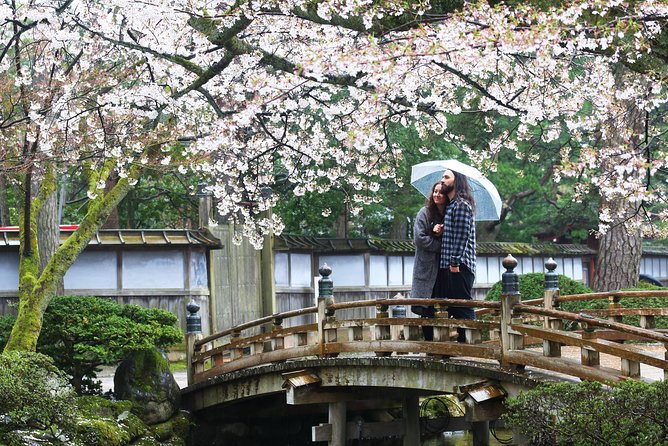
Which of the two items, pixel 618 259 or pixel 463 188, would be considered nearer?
pixel 463 188

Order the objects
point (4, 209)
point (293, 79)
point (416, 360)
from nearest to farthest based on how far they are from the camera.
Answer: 1. point (293, 79)
2. point (416, 360)
3. point (4, 209)

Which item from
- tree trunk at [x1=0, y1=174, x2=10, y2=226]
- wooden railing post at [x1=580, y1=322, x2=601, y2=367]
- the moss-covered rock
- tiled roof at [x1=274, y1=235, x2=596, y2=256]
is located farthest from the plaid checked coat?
tree trunk at [x1=0, y1=174, x2=10, y2=226]

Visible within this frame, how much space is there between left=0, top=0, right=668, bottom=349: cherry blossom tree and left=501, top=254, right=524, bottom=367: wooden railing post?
4.42 ft

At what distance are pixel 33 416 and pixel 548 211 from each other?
60.6 ft

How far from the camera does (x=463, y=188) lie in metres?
11.7

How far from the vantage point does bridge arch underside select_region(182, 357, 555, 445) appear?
11523 mm

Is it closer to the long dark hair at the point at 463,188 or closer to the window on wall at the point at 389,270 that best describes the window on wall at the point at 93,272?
the window on wall at the point at 389,270

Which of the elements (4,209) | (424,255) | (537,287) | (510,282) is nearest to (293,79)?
(424,255)

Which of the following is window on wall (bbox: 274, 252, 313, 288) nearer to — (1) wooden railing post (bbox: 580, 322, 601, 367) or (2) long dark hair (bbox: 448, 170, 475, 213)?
(2) long dark hair (bbox: 448, 170, 475, 213)

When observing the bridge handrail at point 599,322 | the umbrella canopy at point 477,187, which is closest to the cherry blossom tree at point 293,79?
the umbrella canopy at point 477,187

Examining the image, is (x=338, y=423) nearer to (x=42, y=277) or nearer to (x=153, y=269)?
(x=42, y=277)

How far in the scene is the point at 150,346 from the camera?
50.1 feet

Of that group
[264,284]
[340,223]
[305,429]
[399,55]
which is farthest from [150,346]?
[340,223]

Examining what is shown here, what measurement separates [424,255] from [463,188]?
89 centimetres
